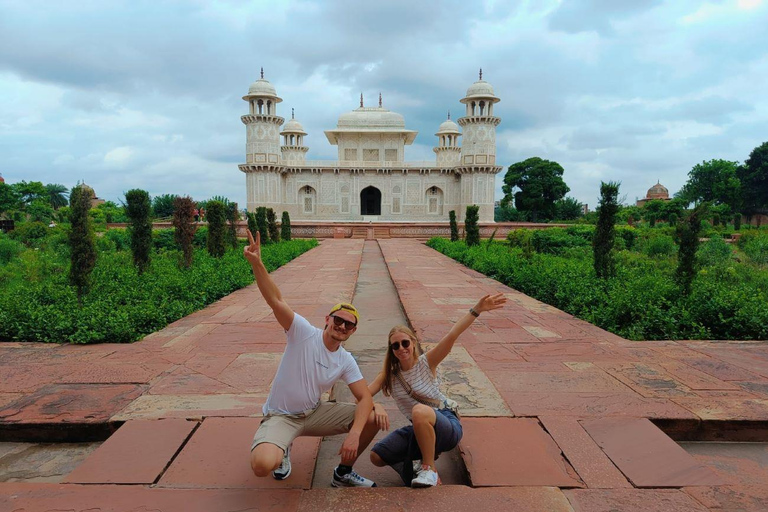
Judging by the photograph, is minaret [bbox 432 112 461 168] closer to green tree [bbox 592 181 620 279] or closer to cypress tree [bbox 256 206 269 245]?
cypress tree [bbox 256 206 269 245]

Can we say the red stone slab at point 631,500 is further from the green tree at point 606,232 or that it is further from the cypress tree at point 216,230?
the cypress tree at point 216,230

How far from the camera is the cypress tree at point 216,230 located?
1105 centimetres

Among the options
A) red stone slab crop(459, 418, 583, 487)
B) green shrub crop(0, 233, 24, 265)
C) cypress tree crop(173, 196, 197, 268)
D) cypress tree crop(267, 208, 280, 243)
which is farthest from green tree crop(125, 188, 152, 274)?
cypress tree crop(267, 208, 280, 243)

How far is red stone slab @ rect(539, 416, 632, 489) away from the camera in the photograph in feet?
6.54

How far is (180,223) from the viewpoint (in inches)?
357

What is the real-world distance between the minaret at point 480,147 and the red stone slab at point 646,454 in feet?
86.4

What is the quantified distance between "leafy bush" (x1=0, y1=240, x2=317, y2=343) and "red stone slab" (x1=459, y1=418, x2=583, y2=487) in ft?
10.3

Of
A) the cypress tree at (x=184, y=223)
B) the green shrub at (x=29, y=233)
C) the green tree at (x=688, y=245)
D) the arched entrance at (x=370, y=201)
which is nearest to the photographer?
the green tree at (x=688, y=245)

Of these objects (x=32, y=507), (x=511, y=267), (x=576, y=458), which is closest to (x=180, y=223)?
(x=511, y=267)

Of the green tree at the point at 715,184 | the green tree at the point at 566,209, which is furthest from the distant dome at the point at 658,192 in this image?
the green tree at the point at 566,209

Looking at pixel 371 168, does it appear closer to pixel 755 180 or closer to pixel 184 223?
pixel 184 223

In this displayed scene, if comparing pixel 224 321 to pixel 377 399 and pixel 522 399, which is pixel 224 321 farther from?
pixel 522 399

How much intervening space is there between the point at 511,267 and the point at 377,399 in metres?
5.82

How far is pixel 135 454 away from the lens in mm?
2168
